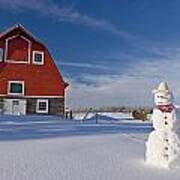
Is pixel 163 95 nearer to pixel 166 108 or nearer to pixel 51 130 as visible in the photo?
pixel 166 108

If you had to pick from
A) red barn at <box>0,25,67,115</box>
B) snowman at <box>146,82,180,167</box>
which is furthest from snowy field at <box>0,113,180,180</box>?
red barn at <box>0,25,67,115</box>

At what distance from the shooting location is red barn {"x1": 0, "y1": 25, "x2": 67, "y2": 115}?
32.6 m

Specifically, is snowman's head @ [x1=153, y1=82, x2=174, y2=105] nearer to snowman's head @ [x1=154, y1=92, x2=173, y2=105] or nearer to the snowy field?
snowman's head @ [x1=154, y1=92, x2=173, y2=105]

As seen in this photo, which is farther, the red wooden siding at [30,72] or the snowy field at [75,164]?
the red wooden siding at [30,72]

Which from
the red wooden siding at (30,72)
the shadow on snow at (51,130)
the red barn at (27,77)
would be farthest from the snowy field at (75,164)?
the red wooden siding at (30,72)

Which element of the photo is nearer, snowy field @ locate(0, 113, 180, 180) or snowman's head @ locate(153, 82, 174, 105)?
snowy field @ locate(0, 113, 180, 180)

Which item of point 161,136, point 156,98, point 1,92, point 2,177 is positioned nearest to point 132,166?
point 161,136

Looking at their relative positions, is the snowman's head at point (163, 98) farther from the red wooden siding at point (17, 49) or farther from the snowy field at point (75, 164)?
the red wooden siding at point (17, 49)

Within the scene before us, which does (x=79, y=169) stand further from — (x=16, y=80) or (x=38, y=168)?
(x=16, y=80)

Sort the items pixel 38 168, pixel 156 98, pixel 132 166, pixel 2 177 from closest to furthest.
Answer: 1. pixel 2 177
2. pixel 38 168
3. pixel 132 166
4. pixel 156 98

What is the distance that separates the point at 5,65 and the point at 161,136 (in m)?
27.0

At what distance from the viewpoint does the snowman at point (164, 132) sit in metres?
7.06

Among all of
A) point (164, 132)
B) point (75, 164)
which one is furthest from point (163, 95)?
point (75, 164)

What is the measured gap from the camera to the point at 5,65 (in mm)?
32594
